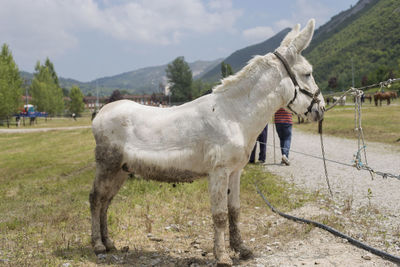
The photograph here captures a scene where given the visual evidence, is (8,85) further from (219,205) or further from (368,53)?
(368,53)

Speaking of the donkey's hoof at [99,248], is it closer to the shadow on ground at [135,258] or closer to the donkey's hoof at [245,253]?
the shadow on ground at [135,258]

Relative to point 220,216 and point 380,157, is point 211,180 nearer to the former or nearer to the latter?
point 220,216

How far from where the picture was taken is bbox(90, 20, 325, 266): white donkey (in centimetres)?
393

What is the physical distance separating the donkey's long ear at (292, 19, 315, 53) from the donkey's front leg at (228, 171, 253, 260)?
193cm

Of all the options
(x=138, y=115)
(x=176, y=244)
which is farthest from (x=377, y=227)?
(x=138, y=115)

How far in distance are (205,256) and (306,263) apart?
4.86 ft

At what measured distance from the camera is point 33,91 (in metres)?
57.4

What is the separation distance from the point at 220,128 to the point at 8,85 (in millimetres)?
46490

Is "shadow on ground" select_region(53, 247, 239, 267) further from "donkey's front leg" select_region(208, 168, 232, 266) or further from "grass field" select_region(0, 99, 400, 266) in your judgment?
"donkey's front leg" select_region(208, 168, 232, 266)

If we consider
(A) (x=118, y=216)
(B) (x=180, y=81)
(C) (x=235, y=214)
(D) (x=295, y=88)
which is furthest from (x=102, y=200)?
(B) (x=180, y=81)

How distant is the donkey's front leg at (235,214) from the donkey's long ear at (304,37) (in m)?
1.93

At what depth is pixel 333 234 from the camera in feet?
16.3

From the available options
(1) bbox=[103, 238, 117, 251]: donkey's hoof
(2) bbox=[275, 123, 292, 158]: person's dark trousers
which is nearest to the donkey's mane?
(1) bbox=[103, 238, 117, 251]: donkey's hoof

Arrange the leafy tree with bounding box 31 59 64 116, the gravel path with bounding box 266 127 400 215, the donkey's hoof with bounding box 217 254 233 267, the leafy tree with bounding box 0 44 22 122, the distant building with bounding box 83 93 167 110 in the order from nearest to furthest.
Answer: the donkey's hoof with bounding box 217 254 233 267, the gravel path with bounding box 266 127 400 215, the distant building with bounding box 83 93 167 110, the leafy tree with bounding box 0 44 22 122, the leafy tree with bounding box 31 59 64 116
